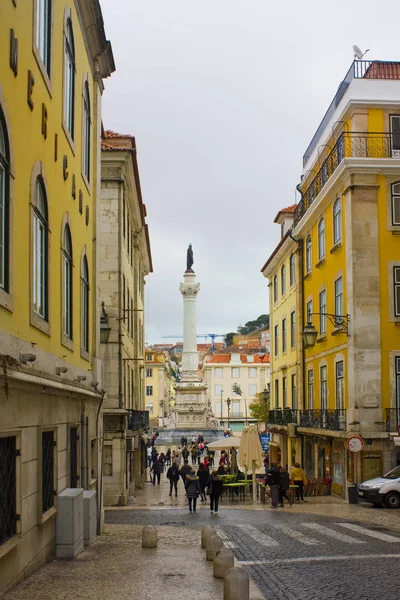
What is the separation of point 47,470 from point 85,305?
5963 millimetres

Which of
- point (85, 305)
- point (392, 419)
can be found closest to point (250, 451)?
point (392, 419)

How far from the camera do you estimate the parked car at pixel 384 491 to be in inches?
1033

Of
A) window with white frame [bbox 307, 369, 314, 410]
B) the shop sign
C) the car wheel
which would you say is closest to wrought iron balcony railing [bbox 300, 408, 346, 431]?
window with white frame [bbox 307, 369, 314, 410]

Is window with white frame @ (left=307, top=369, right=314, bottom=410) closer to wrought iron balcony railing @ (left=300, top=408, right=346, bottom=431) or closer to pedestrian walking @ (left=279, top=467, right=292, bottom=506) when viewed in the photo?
wrought iron balcony railing @ (left=300, top=408, right=346, bottom=431)

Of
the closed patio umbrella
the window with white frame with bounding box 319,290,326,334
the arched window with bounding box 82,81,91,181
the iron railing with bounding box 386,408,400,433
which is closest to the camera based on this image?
the arched window with bounding box 82,81,91,181

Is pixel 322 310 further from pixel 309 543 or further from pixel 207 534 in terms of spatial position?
pixel 207 534

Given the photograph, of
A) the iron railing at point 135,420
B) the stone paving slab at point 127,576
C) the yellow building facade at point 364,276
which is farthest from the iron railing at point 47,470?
the iron railing at point 135,420

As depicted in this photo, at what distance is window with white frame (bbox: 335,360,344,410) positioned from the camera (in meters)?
31.8

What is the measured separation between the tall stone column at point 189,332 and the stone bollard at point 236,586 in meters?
71.5

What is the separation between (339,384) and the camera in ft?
107

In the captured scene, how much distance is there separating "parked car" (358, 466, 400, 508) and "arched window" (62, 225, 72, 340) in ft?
43.9

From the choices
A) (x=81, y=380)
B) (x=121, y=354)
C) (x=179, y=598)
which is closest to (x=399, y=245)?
(x=121, y=354)

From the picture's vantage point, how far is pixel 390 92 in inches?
1214

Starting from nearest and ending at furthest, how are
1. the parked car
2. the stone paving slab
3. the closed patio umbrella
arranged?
the stone paving slab
the parked car
the closed patio umbrella
